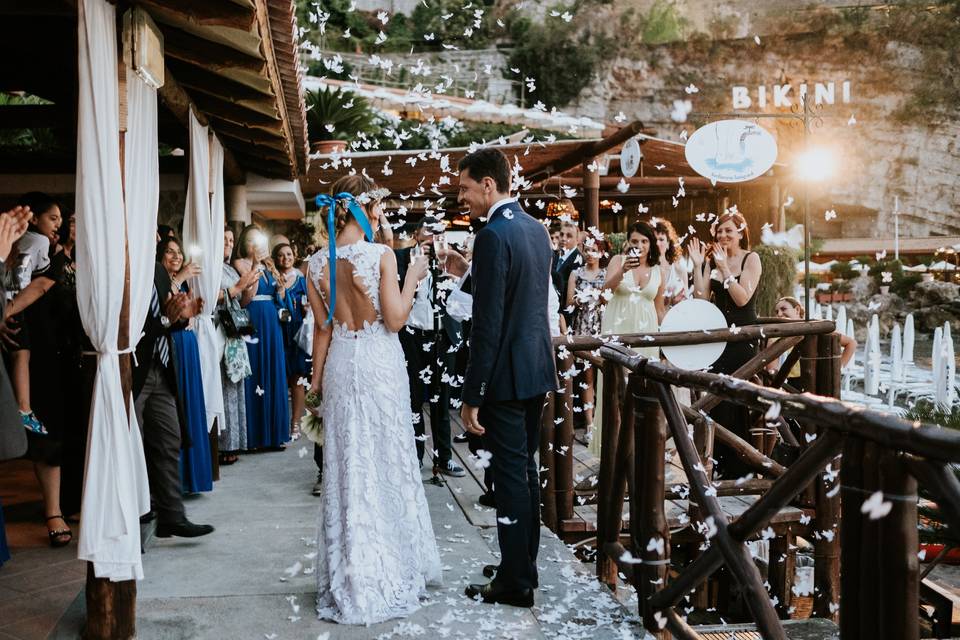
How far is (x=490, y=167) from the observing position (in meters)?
3.57

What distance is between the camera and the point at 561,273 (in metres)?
7.48

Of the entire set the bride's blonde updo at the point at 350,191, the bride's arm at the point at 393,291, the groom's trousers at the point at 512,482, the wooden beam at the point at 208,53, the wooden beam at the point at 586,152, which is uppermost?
the wooden beam at the point at 586,152

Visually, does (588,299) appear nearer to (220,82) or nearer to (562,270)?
(562,270)

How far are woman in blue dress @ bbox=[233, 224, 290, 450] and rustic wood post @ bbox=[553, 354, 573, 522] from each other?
120 inches

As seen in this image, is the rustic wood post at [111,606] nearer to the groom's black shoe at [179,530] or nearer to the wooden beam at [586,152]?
the groom's black shoe at [179,530]

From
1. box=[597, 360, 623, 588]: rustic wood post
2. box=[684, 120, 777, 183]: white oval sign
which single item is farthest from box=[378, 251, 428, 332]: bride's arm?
box=[684, 120, 777, 183]: white oval sign

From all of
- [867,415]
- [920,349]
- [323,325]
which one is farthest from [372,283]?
[920,349]

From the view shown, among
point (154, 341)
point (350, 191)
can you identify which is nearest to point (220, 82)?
point (154, 341)

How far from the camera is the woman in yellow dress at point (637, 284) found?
6.68 metres

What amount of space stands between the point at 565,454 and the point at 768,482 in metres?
1.54

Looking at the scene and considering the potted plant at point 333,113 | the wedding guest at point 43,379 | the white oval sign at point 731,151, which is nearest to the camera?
the wedding guest at point 43,379

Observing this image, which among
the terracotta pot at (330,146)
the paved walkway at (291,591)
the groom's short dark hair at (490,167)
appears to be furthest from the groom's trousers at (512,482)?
the terracotta pot at (330,146)

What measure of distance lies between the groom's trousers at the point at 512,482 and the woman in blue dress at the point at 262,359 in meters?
4.00

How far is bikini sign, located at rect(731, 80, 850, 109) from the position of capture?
125ft
